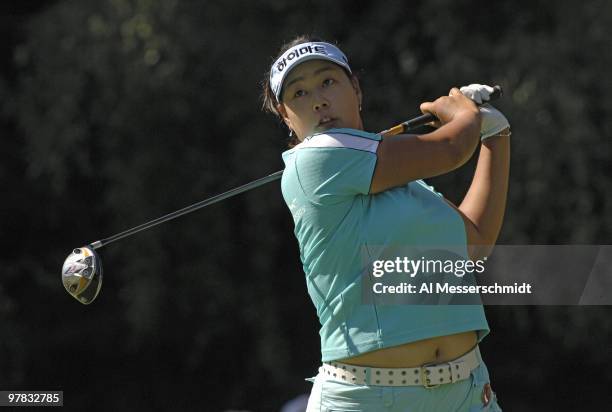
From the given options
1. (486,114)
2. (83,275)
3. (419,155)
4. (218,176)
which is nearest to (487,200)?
(486,114)

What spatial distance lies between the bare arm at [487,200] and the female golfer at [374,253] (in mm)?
102

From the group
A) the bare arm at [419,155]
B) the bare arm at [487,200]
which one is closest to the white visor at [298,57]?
the bare arm at [419,155]

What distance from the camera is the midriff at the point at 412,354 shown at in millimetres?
2061

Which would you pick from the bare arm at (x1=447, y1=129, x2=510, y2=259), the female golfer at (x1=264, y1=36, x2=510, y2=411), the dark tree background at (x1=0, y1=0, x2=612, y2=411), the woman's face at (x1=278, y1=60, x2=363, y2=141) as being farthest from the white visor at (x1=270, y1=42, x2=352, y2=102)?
the dark tree background at (x1=0, y1=0, x2=612, y2=411)

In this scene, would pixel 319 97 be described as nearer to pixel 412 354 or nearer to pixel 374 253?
pixel 374 253

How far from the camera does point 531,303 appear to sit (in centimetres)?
568

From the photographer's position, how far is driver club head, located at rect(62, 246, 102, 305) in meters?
2.65

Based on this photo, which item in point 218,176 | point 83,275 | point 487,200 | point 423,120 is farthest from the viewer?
point 218,176

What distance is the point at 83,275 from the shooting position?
2.65 m

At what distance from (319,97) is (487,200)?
459 millimetres

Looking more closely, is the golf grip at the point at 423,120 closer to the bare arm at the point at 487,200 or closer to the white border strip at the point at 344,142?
the bare arm at the point at 487,200

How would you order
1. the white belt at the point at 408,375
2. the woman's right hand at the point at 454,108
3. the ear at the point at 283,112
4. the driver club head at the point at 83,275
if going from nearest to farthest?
the white belt at the point at 408,375, the woman's right hand at the point at 454,108, the ear at the point at 283,112, the driver club head at the point at 83,275

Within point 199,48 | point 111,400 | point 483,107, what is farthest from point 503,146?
point 111,400

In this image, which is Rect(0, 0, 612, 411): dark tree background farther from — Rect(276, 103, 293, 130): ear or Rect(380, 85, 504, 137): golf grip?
Rect(276, 103, 293, 130): ear
